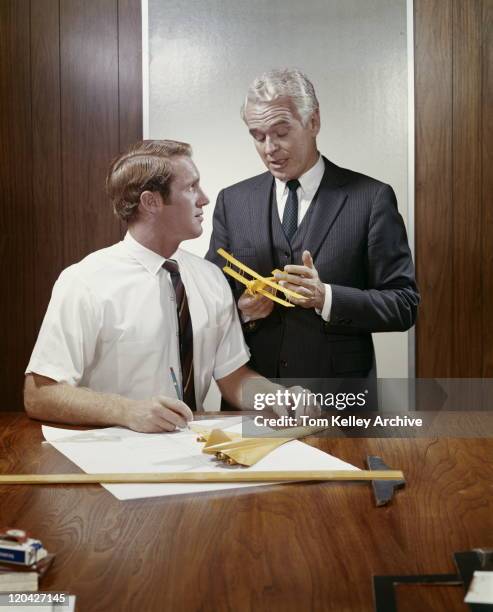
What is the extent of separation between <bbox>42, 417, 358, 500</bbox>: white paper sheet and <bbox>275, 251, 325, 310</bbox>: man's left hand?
651mm

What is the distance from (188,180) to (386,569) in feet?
5.04

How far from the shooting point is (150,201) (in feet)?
7.61

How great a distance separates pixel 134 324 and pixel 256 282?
38cm

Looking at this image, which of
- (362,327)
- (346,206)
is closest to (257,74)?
(346,206)

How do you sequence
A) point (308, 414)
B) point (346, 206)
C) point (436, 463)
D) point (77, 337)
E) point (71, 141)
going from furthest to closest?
point (71, 141)
point (346, 206)
point (77, 337)
point (308, 414)
point (436, 463)

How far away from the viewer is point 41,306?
2590mm

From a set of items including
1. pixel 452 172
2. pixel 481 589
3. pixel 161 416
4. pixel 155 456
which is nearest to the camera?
pixel 481 589

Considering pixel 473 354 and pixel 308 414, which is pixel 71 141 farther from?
pixel 473 354

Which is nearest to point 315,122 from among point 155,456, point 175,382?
point 175,382

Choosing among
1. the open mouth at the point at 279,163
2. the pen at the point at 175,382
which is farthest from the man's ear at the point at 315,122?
the pen at the point at 175,382

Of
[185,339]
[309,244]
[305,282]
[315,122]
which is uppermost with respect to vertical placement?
[315,122]

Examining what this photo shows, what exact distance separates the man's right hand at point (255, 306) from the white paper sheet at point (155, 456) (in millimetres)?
628

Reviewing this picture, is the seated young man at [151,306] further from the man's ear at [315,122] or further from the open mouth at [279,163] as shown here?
the man's ear at [315,122]

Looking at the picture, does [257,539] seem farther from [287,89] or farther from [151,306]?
[287,89]
